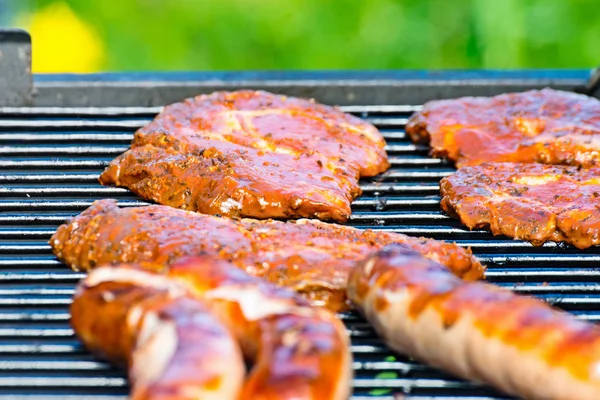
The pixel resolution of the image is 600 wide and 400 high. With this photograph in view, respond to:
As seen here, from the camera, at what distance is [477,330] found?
9.23ft

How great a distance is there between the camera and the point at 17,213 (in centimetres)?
406

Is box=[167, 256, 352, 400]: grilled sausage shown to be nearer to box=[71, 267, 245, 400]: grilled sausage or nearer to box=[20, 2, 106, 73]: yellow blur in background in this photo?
box=[71, 267, 245, 400]: grilled sausage

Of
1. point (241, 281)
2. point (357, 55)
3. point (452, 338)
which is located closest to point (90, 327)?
point (241, 281)

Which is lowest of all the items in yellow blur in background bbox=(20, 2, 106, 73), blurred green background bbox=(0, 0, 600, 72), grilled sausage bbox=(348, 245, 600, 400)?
grilled sausage bbox=(348, 245, 600, 400)

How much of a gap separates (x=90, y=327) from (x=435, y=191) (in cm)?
189

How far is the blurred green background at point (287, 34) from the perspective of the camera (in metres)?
8.04

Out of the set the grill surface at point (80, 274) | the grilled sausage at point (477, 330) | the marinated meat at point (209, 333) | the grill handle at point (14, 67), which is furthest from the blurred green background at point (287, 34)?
the marinated meat at point (209, 333)

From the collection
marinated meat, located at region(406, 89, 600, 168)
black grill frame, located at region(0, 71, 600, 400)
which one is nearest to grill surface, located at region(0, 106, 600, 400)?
black grill frame, located at region(0, 71, 600, 400)

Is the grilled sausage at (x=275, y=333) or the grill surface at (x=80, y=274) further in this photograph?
the grill surface at (x=80, y=274)

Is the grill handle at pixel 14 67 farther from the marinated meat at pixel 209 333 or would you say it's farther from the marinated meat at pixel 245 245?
the marinated meat at pixel 209 333

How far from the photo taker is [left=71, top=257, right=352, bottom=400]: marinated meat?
2479mm

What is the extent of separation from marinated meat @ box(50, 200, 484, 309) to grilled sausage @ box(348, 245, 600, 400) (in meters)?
0.21

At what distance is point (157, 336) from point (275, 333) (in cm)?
32

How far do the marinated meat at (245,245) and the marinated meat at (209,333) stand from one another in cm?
31
